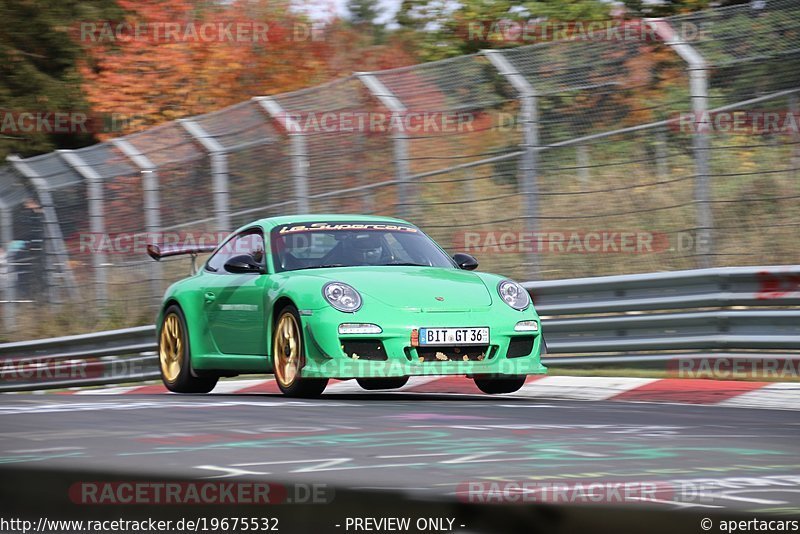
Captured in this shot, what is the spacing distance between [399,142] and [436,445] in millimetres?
7104

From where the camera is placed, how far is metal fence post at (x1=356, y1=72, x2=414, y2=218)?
37.7 feet

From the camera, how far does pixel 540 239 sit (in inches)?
424

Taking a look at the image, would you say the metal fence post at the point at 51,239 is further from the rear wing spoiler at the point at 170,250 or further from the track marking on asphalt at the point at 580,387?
→ the track marking on asphalt at the point at 580,387

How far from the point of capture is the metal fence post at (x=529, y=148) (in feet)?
35.1

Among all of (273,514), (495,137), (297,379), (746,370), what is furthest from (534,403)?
(273,514)

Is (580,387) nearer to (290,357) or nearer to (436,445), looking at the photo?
(290,357)

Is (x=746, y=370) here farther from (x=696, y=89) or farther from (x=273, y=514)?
(x=273, y=514)

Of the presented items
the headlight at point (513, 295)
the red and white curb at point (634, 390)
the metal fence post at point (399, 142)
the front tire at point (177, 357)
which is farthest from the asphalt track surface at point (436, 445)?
the metal fence post at point (399, 142)

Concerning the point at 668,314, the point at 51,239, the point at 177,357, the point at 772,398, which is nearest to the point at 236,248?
the point at 177,357

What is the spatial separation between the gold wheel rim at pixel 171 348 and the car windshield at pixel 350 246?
53.7 inches

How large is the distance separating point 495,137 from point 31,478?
27.4 ft

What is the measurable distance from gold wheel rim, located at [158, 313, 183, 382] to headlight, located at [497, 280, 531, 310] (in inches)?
106

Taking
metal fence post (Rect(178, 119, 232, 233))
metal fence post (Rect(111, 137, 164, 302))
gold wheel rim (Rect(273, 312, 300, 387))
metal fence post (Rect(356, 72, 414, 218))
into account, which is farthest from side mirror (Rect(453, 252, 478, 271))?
metal fence post (Rect(111, 137, 164, 302))

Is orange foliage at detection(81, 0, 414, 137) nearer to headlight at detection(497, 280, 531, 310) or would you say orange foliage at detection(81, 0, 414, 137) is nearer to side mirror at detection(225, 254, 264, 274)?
side mirror at detection(225, 254, 264, 274)
